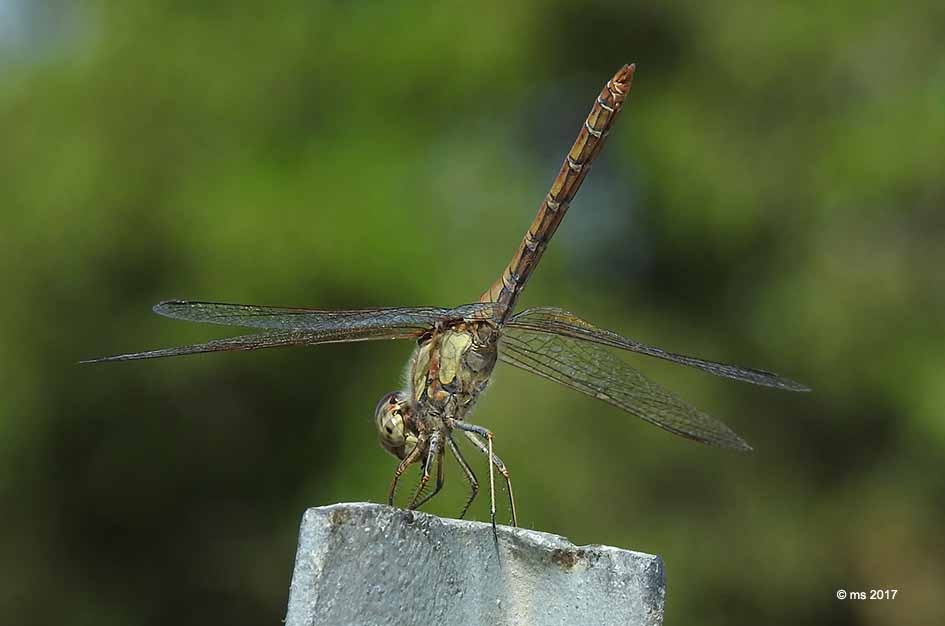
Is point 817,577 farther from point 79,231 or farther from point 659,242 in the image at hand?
point 79,231

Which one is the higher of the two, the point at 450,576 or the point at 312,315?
the point at 312,315

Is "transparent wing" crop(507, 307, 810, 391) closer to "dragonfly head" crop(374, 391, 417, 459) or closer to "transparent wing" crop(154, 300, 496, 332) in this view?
"transparent wing" crop(154, 300, 496, 332)

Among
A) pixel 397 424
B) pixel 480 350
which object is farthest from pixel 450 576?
pixel 480 350

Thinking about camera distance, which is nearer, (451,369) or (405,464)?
(405,464)

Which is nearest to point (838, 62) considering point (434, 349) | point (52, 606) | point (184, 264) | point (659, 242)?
point (659, 242)

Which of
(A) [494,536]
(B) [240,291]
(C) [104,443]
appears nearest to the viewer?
(A) [494,536]

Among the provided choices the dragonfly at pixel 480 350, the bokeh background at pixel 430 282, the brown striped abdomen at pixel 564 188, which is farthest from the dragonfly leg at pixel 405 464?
the bokeh background at pixel 430 282

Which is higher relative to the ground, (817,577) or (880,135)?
(880,135)

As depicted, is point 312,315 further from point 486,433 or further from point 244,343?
point 486,433
